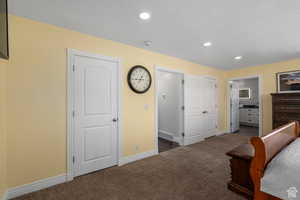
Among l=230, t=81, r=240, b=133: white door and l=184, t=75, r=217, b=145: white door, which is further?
l=230, t=81, r=240, b=133: white door

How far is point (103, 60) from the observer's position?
2580mm

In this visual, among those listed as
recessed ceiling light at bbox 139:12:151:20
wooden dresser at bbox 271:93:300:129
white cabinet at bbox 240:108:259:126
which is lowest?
white cabinet at bbox 240:108:259:126

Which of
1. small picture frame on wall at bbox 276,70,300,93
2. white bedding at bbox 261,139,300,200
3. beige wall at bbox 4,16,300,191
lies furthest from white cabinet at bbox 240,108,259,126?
beige wall at bbox 4,16,300,191

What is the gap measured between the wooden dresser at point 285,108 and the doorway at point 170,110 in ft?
7.79

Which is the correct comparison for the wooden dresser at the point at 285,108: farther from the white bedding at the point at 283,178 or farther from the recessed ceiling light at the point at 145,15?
the recessed ceiling light at the point at 145,15

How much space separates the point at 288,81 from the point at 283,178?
4.01 meters

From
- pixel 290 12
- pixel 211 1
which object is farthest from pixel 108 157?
pixel 290 12

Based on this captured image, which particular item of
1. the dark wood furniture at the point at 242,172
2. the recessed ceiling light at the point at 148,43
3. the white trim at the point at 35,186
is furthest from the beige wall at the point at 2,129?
the dark wood furniture at the point at 242,172

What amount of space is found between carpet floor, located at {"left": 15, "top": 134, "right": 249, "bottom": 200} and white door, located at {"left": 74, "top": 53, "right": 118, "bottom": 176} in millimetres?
242

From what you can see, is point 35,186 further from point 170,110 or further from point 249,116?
point 249,116

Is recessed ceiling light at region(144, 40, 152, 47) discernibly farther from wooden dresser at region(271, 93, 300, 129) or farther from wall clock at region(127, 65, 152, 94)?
wooden dresser at region(271, 93, 300, 129)

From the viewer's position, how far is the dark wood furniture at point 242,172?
1.41 m

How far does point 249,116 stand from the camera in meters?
6.57

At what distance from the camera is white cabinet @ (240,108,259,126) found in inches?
250
